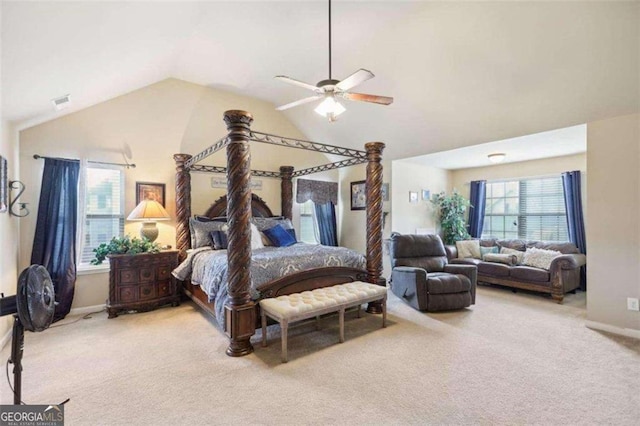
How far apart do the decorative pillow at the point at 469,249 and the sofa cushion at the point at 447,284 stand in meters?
1.95

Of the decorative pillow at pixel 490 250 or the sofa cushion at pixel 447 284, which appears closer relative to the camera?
the sofa cushion at pixel 447 284

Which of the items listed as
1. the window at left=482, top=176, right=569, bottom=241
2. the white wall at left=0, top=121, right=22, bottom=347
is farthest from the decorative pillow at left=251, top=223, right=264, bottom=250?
the window at left=482, top=176, right=569, bottom=241

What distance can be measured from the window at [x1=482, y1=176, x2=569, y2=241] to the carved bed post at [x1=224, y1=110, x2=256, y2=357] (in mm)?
5845

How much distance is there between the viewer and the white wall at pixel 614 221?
10.2 ft

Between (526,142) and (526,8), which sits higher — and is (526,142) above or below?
below

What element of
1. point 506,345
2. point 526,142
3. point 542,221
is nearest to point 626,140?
point 526,142

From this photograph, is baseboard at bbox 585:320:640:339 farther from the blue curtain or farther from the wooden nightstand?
the wooden nightstand

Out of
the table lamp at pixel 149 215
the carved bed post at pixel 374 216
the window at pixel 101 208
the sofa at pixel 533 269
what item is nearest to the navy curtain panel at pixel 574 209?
the sofa at pixel 533 269

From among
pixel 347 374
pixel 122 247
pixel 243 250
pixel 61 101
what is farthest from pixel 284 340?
pixel 61 101

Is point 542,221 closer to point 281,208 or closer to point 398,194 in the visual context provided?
Result: point 398,194

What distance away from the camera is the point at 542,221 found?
227 inches

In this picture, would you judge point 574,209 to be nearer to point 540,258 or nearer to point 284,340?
point 540,258

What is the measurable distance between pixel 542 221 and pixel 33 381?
7641mm

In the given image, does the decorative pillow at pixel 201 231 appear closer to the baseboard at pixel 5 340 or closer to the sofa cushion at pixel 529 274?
the baseboard at pixel 5 340
